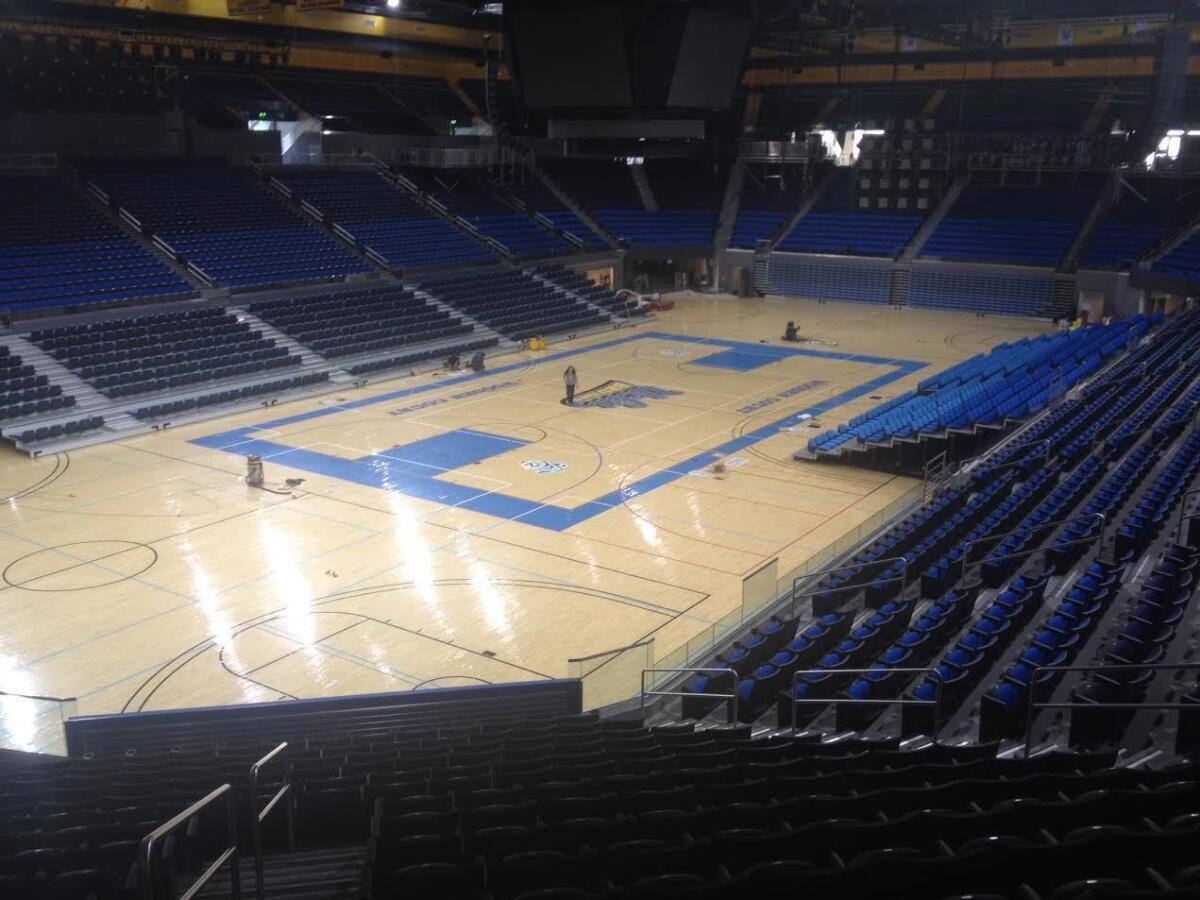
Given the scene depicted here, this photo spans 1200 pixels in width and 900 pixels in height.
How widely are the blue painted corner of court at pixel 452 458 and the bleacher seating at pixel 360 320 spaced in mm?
3432

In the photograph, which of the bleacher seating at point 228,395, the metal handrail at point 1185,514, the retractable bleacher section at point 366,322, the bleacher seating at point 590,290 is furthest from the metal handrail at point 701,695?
the bleacher seating at point 590,290

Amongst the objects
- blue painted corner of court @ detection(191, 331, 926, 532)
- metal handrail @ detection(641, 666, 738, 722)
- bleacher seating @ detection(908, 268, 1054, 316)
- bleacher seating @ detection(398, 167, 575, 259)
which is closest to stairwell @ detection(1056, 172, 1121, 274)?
bleacher seating @ detection(908, 268, 1054, 316)

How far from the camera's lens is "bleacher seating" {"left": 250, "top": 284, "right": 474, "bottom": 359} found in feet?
104

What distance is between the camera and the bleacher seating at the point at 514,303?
3684cm

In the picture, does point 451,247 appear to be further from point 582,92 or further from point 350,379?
point 582,92

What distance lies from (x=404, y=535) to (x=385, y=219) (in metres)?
26.2

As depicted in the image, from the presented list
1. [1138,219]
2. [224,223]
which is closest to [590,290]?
[224,223]

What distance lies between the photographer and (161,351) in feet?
91.6

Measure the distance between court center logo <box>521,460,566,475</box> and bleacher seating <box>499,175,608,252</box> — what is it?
2575 cm

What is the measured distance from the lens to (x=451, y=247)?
41.0 meters

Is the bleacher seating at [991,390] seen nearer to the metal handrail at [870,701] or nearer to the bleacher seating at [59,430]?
the metal handrail at [870,701]

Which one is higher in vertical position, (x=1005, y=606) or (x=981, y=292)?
(x=981, y=292)

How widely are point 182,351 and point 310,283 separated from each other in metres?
7.45

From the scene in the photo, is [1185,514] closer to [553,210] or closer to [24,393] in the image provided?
[24,393]
